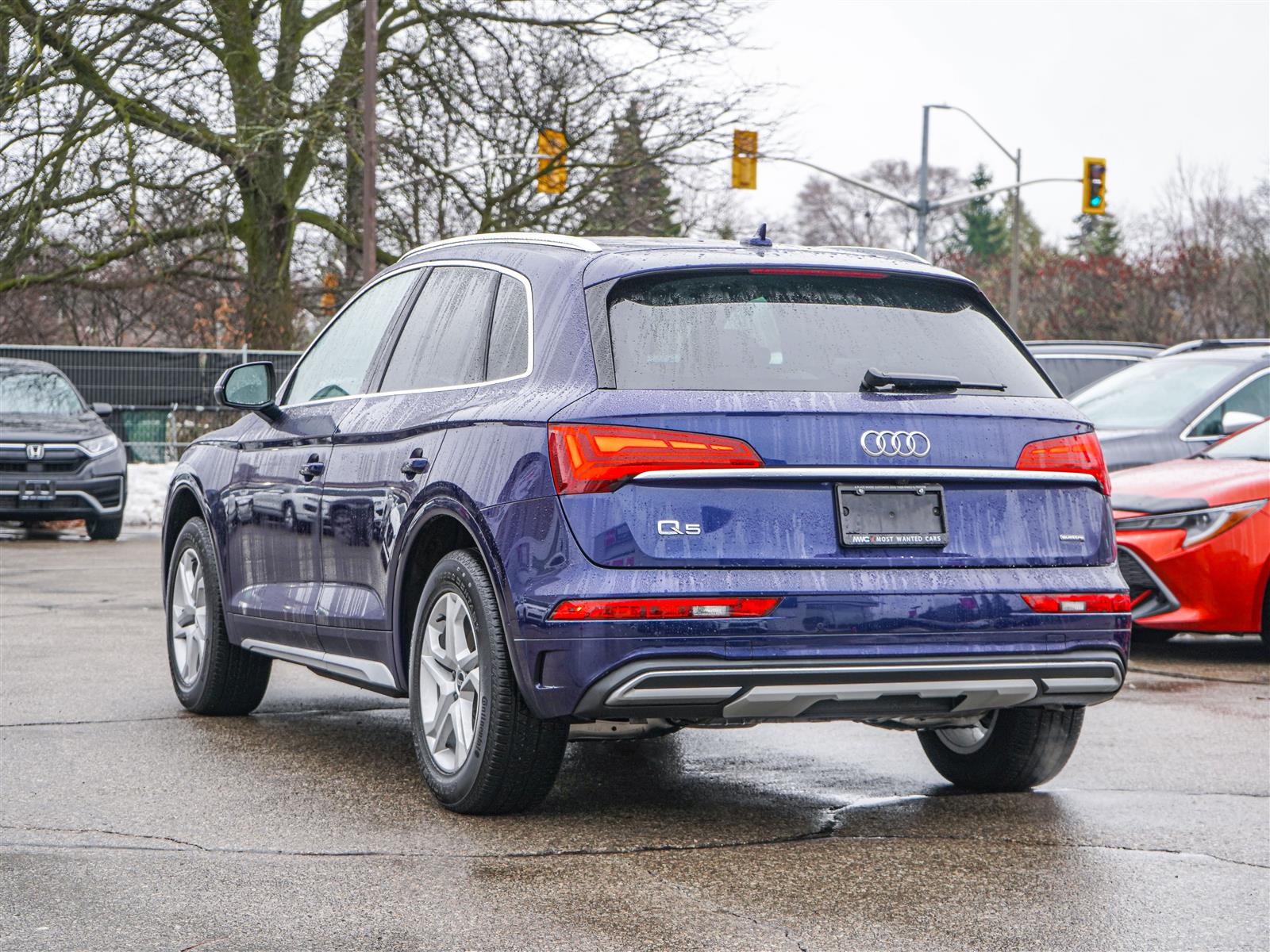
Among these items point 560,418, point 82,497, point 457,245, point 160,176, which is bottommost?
point 82,497

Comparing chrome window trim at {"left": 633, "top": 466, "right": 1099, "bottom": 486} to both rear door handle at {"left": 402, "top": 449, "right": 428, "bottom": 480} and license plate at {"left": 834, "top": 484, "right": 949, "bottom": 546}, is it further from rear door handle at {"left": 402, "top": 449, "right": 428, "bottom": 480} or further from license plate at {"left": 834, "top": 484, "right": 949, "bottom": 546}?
rear door handle at {"left": 402, "top": 449, "right": 428, "bottom": 480}

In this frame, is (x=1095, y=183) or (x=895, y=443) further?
(x=1095, y=183)

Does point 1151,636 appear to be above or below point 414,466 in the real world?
below

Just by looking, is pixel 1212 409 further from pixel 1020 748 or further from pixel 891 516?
pixel 891 516

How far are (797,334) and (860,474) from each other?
1.61ft

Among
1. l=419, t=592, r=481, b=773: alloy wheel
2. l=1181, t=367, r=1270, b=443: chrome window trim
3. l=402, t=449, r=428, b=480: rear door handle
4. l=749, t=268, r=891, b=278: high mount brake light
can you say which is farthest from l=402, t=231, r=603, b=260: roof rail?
l=1181, t=367, r=1270, b=443: chrome window trim

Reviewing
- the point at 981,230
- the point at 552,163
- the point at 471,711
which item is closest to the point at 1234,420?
the point at 471,711

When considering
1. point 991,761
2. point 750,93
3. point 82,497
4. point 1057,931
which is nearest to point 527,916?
point 1057,931

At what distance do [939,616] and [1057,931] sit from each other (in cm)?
97

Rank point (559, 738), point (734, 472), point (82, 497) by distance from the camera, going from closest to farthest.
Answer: point (734, 472) < point (559, 738) < point (82, 497)

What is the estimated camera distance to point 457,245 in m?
6.18

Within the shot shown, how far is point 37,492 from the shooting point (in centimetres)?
1780

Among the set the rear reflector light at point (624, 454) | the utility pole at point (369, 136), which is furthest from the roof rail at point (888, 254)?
the utility pole at point (369, 136)

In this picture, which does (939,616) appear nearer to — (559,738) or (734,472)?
(734,472)
